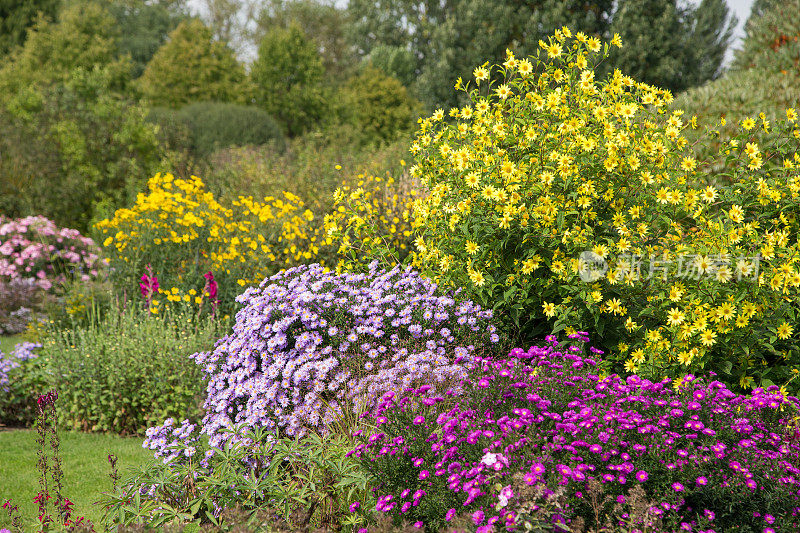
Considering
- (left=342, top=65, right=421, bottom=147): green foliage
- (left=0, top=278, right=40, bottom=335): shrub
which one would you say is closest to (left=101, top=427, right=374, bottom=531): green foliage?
(left=0, top=278, right=40, bottom=335): shrub

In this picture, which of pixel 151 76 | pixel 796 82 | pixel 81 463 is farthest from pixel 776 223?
pixel 151 76

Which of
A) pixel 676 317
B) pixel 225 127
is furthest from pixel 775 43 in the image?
pixel 225 127

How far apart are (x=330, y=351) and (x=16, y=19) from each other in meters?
29.0

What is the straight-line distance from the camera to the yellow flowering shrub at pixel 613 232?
→ 3.52 metres

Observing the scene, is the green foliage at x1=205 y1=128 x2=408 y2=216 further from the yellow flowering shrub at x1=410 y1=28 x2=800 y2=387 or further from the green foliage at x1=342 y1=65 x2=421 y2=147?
the green foliage at x1=342 y1=65 x2=421 y2=147

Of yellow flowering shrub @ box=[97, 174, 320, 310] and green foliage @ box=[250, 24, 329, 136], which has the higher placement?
green foliage @ box=[250, 24, 329, 136]

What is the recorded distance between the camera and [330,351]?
378cm

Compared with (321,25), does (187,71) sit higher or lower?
lower

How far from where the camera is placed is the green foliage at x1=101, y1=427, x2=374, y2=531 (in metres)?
2.76

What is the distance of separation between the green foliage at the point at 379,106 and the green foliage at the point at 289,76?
1.32 meters

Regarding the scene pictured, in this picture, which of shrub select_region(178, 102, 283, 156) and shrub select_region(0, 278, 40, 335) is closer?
shrub select_region(0, 278, 40, 335)

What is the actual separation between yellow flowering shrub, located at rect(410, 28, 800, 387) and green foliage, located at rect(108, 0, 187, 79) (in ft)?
93.1

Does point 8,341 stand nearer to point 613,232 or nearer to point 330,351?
point 330,351

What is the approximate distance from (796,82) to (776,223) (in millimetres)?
4138
